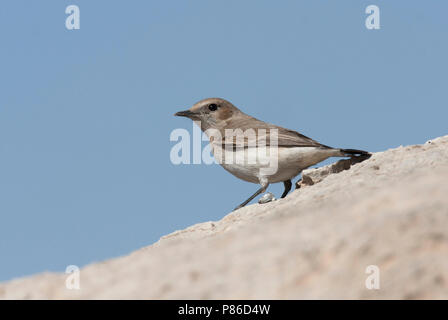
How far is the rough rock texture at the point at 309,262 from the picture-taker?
3568mm

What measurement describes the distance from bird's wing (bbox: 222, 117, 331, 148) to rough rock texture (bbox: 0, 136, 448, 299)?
14.3 feet

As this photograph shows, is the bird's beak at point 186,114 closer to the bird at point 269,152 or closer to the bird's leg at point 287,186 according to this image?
the bird at point 269,152

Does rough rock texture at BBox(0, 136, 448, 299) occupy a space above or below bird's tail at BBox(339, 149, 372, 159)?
below

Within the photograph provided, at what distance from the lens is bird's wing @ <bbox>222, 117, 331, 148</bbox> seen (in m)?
8.93

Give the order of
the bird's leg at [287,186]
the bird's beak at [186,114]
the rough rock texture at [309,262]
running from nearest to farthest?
the rough rock texture at [309,262] < the bird's leg at [287,186] < the bird's beak at [186,114]

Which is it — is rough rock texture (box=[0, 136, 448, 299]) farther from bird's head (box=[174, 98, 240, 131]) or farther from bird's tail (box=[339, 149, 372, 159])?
bird's head (box=[174, 98, 240, 131])

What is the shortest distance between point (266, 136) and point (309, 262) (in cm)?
556

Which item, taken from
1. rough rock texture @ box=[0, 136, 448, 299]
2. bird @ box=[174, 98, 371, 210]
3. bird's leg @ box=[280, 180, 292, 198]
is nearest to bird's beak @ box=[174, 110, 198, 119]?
bird @ box=[174, 98, 371, 210]

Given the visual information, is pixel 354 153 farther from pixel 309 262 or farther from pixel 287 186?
pixel 309 262

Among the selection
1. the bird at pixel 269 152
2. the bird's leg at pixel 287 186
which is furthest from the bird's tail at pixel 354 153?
the bird's leg at pixel 287 186

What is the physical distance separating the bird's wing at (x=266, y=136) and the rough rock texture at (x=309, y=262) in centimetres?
437
